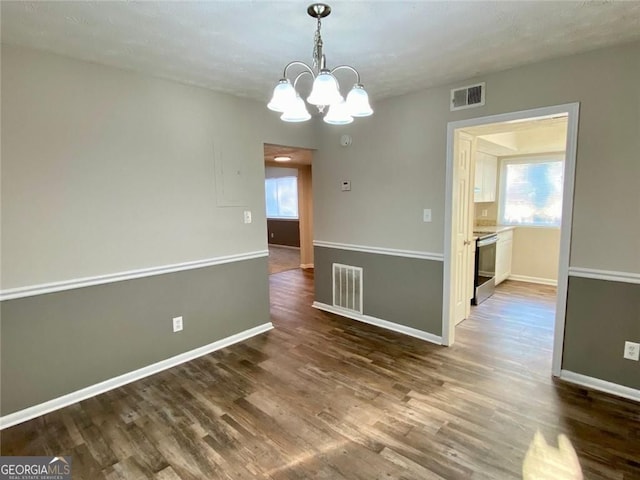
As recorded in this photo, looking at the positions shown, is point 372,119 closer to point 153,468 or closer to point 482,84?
point 482,84

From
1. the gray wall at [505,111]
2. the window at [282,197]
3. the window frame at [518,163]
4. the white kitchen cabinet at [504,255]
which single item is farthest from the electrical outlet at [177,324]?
the window at [282,197]

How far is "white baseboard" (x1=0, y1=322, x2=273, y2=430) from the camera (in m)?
2.23

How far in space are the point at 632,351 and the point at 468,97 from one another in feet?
7.44

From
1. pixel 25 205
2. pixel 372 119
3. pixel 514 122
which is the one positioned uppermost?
pixel 372 119

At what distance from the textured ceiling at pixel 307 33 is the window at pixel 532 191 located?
3386mm

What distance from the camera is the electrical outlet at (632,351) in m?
2.35

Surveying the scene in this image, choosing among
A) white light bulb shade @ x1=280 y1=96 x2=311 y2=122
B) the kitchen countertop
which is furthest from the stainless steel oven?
white light bulb shade @ x1=280 y1=96 x2=311 y2=122

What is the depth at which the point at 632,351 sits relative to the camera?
2.36m

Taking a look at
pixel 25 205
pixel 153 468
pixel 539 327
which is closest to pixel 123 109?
pixel 25 205

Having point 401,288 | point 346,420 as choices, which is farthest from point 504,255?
point 346,420

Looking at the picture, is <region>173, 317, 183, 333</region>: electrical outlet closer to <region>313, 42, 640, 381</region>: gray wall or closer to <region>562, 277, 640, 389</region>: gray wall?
<region>313, 42, 640, 381</region>: gray wall

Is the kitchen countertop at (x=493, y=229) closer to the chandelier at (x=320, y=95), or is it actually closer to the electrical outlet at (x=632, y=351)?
the electrical outlet at (x=632, y=351)

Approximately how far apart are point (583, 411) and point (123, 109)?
390cm

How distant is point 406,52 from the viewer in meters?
2.29
